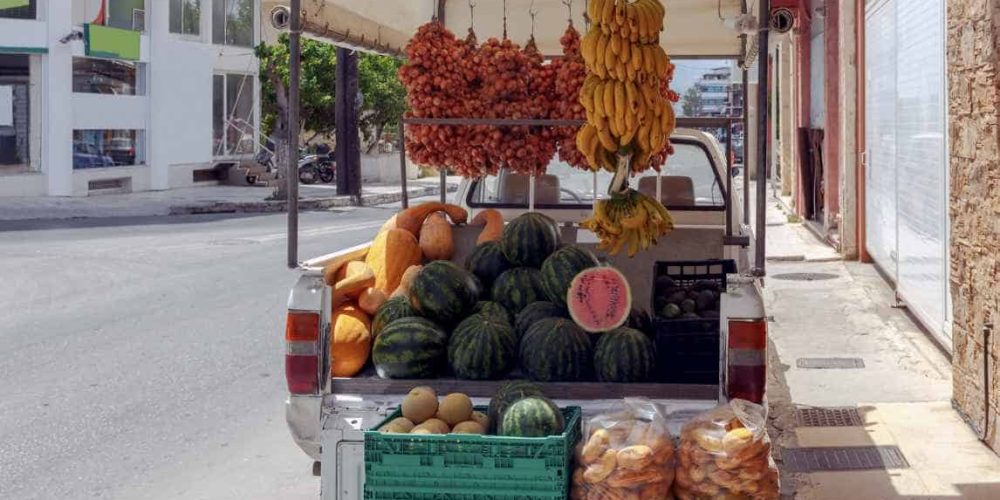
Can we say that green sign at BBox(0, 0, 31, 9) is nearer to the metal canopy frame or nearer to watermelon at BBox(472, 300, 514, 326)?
the metal canopy frame

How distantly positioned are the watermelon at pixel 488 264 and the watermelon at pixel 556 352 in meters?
0.70

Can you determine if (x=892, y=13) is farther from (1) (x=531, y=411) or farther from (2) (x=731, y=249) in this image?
(1) (x=531, y=411)

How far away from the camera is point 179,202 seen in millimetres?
30406

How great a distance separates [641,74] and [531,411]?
1.70m

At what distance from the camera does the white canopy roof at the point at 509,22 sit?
23.5 ft

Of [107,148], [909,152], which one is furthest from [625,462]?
[107,148]

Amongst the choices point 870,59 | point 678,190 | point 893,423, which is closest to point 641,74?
point 678,190

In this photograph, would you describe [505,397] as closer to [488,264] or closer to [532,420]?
[532,420]

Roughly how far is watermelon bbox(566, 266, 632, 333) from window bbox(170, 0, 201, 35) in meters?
32.6

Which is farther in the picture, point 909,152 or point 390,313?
point 909,152

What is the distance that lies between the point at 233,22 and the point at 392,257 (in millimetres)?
35102

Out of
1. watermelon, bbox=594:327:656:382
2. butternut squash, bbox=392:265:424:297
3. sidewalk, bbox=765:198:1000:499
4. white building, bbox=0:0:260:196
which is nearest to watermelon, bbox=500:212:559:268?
butternut squash, bbox=392:265:424:297

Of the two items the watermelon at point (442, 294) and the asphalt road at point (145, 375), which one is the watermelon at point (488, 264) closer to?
the watermelon at point (442, 294)

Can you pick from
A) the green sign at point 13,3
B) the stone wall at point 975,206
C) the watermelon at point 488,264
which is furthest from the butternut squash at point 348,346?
the green sign at point 13,3
